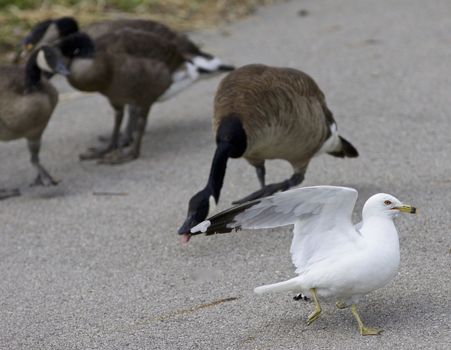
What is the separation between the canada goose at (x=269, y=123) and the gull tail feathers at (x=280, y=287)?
105cm

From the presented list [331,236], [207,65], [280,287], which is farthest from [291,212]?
[207,65]

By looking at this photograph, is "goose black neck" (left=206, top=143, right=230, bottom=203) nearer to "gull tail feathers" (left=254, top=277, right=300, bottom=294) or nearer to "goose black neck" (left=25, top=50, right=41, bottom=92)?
"gull tail feathers" (left=254, top=277, right=300, bottom=294)

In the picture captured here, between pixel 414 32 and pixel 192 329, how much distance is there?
647 centimetres

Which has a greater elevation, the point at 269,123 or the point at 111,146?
the point at 269,123

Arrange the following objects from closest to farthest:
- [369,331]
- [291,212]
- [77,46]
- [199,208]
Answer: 1. [369,331]
2. [291,212]
3. [199,208]
4. [77,46]

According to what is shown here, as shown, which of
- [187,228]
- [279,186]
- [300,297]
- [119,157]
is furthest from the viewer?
[119,157]

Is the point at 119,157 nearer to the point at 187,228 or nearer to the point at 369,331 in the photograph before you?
the point at 187,228

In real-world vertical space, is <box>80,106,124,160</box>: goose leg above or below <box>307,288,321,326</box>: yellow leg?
below

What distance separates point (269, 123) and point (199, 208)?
0.94 metres

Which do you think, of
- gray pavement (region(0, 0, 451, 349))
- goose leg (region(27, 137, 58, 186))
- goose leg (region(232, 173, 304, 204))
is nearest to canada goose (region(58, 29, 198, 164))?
gray pavement (region(0, 0, 451, 349))

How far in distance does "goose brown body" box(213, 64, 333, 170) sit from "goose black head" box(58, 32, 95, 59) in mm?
1723

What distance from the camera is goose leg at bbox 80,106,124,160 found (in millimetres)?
7656

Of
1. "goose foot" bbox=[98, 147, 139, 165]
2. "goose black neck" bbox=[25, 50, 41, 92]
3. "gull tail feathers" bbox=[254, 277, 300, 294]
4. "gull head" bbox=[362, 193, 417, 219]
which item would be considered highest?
"gull head" bbox=[362, 193, 417, 219]

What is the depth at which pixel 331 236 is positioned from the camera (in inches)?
167
